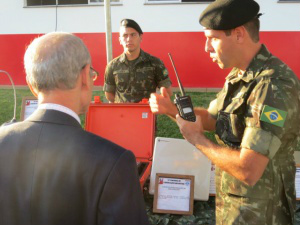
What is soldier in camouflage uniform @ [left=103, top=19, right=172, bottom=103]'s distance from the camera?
11.3 ft

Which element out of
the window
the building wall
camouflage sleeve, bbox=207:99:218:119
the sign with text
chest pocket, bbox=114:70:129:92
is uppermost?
the window

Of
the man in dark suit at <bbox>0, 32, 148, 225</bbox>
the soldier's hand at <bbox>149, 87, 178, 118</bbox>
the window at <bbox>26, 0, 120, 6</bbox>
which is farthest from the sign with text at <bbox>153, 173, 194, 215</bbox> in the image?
the window at <bbox>26, 0, 120, 6</bbox>

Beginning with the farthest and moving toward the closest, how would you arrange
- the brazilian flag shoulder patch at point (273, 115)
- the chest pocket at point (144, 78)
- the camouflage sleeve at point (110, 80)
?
1. the camouflage sleeve at point (110, 80)
2. the chest pocket at point (144, 78)
3. the brazilian flag shoulder patch at point (273, 115)

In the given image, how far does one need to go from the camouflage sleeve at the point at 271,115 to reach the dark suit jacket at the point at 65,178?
570 mm

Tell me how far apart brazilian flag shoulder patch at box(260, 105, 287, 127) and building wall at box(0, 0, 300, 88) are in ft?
21.3

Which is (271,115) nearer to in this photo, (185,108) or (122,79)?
(185,108)

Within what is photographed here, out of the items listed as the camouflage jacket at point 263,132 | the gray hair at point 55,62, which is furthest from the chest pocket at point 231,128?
the gray hair at point 55,62

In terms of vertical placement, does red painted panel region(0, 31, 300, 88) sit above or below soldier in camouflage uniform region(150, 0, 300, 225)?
above

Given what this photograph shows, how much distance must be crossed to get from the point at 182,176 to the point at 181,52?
5657 millimetres

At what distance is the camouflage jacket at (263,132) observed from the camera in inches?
51.3

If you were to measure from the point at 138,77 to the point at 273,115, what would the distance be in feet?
7.40

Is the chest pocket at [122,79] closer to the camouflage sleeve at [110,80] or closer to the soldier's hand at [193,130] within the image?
the camouflage sleeve at [110,80]

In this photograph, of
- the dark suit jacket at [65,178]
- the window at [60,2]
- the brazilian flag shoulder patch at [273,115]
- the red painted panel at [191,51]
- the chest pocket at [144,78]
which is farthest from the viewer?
the window at [60,2]

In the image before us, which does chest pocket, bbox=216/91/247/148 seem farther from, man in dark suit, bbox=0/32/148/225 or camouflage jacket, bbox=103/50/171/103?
camouflage jacket, bbox=103/50/171/103
